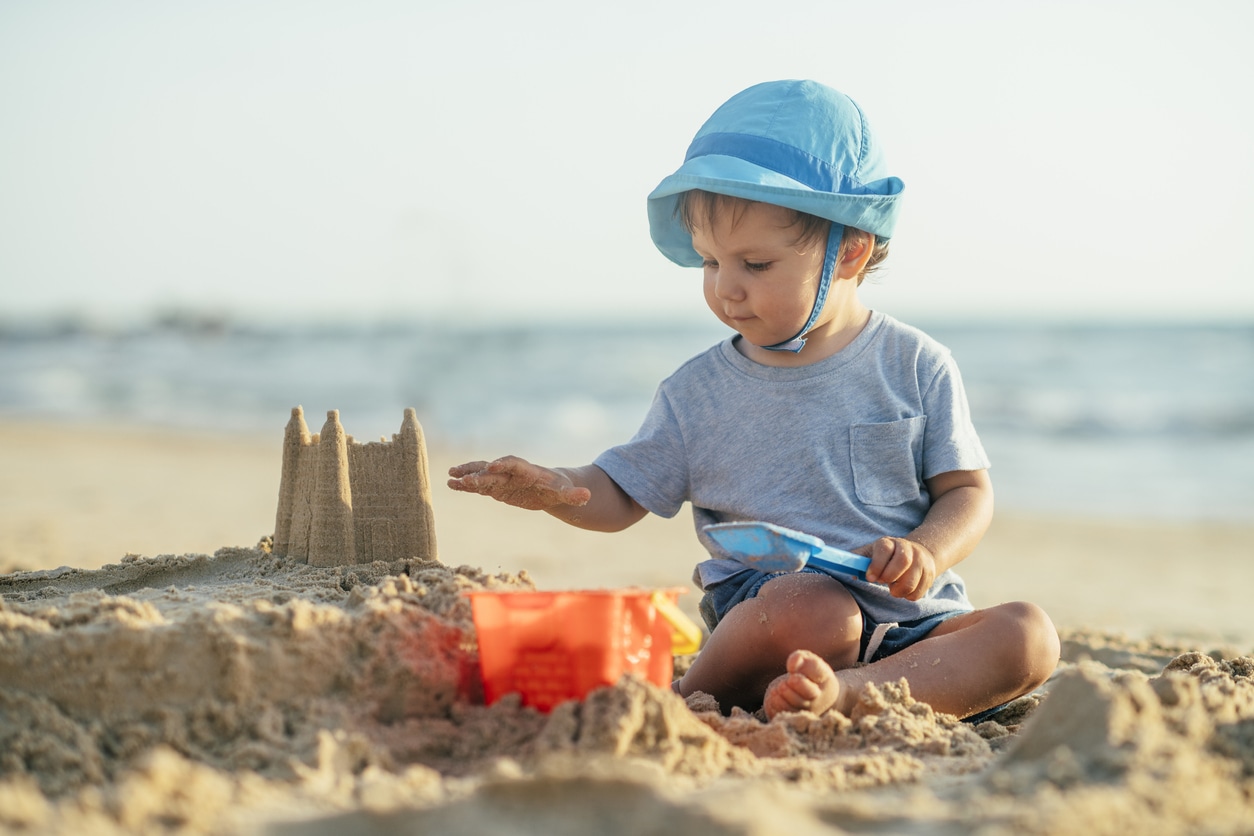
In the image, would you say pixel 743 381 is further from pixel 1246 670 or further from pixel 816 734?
pixel 1246 670

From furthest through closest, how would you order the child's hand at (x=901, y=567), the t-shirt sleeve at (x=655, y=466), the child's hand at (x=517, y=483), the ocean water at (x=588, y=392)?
the ocean water at (x=588, y=392), the t-shirt sleeve at (x=655, y=466), the child's hand at (x=517, y=483), the child's hand at (x=901, y=567)

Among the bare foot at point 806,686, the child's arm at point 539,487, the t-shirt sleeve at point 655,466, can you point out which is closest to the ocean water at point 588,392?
the t-shirt sleeve at point 655,466

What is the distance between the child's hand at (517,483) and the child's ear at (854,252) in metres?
0.90

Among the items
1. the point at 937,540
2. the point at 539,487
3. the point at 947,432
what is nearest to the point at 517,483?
the point at 539,487

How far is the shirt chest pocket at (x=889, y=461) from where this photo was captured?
288cm

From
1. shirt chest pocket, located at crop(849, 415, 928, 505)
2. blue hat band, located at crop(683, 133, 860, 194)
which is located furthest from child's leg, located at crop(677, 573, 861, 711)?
blue hat band, located at crop(683, 133, 860, 194)

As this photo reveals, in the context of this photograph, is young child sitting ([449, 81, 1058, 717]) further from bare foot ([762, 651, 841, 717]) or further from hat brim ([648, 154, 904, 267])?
bare foot ([762, 651, 841, 717])

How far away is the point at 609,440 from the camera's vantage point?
36.5ft

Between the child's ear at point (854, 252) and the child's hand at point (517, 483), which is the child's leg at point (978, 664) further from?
the child's ear at point (854, 252)

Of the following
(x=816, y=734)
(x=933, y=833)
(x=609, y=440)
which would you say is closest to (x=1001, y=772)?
(x=933, y=833)

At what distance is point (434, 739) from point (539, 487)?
866mm

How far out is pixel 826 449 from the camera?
115 inches

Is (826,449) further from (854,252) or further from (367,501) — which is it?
(367,501)

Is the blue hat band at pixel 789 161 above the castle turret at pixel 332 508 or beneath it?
above
